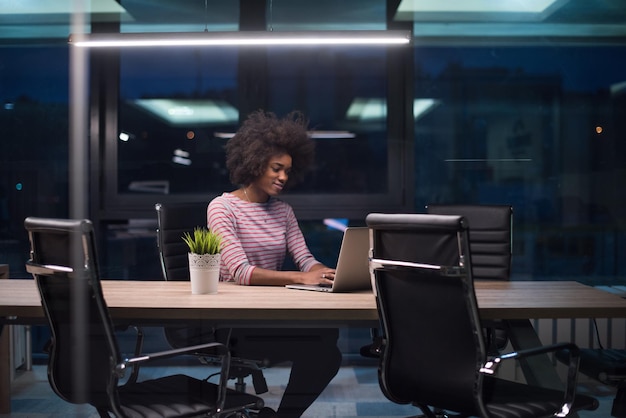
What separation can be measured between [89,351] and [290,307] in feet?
2.14

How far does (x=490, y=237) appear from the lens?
12.7 feet

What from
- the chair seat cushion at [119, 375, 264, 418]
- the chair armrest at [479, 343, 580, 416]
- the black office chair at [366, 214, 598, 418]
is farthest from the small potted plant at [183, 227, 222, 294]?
the chair armrest at [479, 343, 580, 416]

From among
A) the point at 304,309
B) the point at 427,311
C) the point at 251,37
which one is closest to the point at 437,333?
the point at 427,311

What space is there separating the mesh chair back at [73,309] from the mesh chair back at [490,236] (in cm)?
202

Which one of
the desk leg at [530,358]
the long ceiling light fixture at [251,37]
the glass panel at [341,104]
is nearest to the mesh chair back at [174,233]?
the long ceiling light fixture at [251,37]

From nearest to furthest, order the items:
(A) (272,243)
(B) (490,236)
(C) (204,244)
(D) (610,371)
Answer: (C) (204,244), (D) (610,371), (A) (272,243), (B) (490,236)

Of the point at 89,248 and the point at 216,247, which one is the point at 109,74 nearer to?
the point at 216,247

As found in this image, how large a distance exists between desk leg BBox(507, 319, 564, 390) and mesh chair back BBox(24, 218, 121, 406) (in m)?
1.33

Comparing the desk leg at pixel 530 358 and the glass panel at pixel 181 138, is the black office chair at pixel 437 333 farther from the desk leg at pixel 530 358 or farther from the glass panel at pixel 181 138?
the glass panel at pixel 181 138

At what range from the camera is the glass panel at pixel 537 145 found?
16.9 ft

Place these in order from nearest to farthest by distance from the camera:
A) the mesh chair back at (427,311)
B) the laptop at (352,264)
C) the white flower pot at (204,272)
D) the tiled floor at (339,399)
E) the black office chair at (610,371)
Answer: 1. the mesh chair back at (427,311)
2. the laptop at (352,264)
3. the white flower pot at (204,272)
4. the tiled floor at (339,399)
5. the black office chair at (610,371)

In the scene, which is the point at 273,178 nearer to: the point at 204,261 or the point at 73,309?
the point at 204,261

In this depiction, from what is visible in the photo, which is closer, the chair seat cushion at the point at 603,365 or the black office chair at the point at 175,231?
the chair seat cushion at the point at 603,365

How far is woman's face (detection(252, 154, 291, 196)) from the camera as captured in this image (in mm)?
3652
